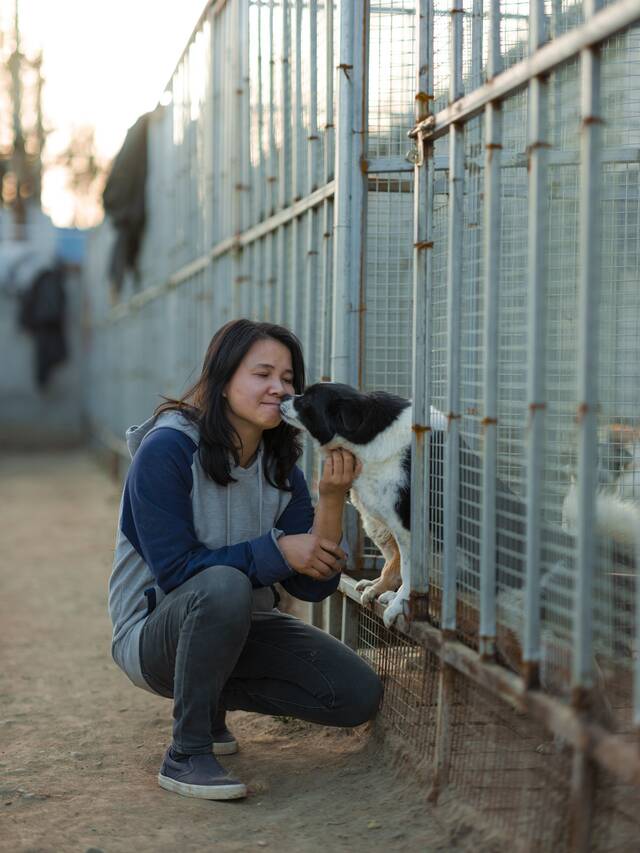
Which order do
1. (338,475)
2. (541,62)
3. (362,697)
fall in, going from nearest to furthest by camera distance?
(541,62)
(338,475)
(362,697)

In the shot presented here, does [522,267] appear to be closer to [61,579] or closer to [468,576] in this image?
[468,576]

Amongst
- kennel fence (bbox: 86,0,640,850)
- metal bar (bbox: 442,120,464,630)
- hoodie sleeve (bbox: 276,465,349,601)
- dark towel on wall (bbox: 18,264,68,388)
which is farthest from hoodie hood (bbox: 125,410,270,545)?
dark towel on wall (bbox: 18,264,68,388)

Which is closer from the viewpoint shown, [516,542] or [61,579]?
[516,542]

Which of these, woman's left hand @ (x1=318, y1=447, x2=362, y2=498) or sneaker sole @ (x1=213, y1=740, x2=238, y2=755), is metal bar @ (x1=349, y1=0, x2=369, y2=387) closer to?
woman's left hand @ (x1=318, y1=447, x2=362, y2=498)

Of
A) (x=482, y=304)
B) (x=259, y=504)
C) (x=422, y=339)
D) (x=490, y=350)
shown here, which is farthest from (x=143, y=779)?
(x=482, y=304)

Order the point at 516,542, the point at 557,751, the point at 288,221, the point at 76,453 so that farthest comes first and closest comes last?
the point at 76,453
the point at 288,221
the point at 516,542
the point at 557,751

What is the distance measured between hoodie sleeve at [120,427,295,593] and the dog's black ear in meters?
0.40

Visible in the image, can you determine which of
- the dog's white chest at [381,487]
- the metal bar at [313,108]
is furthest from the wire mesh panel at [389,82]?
the dog's white chest at [381,487]

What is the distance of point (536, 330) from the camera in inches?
92.5

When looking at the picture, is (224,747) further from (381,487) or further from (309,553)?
(381,487)

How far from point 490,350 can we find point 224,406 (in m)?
1.02

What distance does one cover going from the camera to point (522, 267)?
350cm

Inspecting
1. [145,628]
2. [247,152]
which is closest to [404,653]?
[145,628]

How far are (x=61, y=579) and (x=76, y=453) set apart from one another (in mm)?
10692
